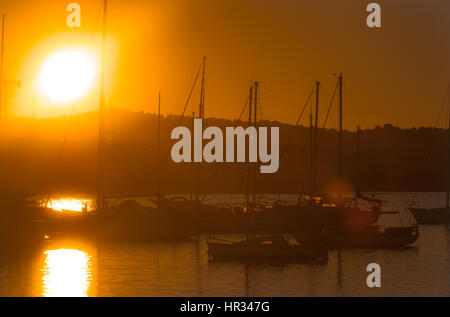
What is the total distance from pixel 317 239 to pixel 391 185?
315ft

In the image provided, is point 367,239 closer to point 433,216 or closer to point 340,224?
point 340,224

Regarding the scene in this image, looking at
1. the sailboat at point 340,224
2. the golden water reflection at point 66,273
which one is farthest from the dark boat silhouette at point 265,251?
the golden water reflection at point 66,273

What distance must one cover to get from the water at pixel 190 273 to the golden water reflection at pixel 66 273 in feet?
0.12

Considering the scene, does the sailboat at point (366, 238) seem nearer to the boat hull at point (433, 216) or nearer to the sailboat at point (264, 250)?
the sailboat at point (264, 250)

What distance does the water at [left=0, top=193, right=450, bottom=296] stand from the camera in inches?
1553

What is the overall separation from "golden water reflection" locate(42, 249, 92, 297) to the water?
37 mm

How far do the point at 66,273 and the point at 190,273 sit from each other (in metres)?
5.45

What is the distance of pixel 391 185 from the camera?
465 ft

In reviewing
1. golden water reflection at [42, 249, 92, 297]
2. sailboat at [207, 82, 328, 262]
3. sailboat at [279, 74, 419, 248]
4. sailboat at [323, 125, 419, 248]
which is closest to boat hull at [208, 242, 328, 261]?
sailboat at [207, 82, 328, 262]

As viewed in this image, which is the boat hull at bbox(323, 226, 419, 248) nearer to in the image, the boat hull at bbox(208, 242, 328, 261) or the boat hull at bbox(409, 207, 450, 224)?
the boat hull at bbox(208, 242, 328, 261)

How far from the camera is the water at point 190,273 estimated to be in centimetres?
3944

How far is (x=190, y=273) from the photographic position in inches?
1779
